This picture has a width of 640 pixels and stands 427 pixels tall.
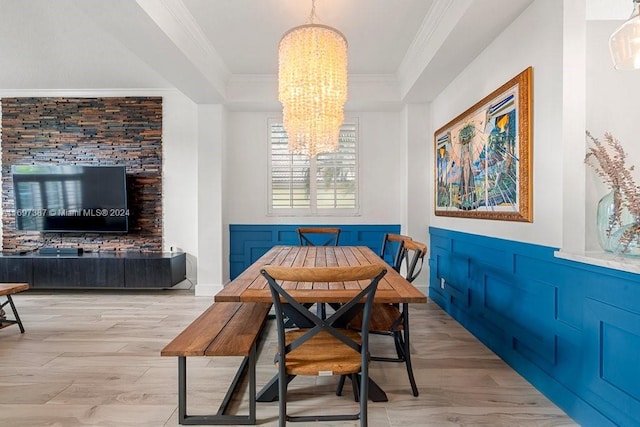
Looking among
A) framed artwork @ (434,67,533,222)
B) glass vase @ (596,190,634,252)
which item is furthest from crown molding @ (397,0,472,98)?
glass vase @ (596,190,634,252)

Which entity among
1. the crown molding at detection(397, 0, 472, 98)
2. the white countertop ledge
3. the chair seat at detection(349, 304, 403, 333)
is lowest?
the chair seat at detection(349, 304, 403, 333)

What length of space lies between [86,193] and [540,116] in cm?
515

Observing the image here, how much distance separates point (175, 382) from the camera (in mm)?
2271

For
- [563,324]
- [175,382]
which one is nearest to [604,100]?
[563,324]

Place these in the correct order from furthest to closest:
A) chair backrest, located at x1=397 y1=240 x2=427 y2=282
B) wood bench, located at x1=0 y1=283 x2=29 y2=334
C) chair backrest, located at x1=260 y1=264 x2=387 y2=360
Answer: wood bench, located at x1=0 y1=283 x2=29 y2=334 → chair backrest, located at x1=397 y1=240 x2=427 y2=282 → chair backrest, located at x1=260 y1=264 x2=387 y2=360

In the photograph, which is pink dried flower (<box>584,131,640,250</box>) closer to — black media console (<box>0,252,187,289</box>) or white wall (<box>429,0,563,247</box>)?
white wall (<box>429,0,563,247</box>)

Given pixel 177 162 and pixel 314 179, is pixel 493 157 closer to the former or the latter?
pixel 314 179

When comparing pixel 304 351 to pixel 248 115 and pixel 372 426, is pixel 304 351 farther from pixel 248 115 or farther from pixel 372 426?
pixel 248 115

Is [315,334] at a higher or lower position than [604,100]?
lower

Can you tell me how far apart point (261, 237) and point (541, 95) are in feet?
11.9

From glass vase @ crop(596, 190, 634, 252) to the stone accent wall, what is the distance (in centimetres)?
473

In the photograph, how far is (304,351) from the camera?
1.67 m

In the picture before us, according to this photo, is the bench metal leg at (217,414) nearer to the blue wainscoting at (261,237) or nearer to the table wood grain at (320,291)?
the table wood grain at (320,291)

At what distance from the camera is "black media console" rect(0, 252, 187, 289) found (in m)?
4.36
